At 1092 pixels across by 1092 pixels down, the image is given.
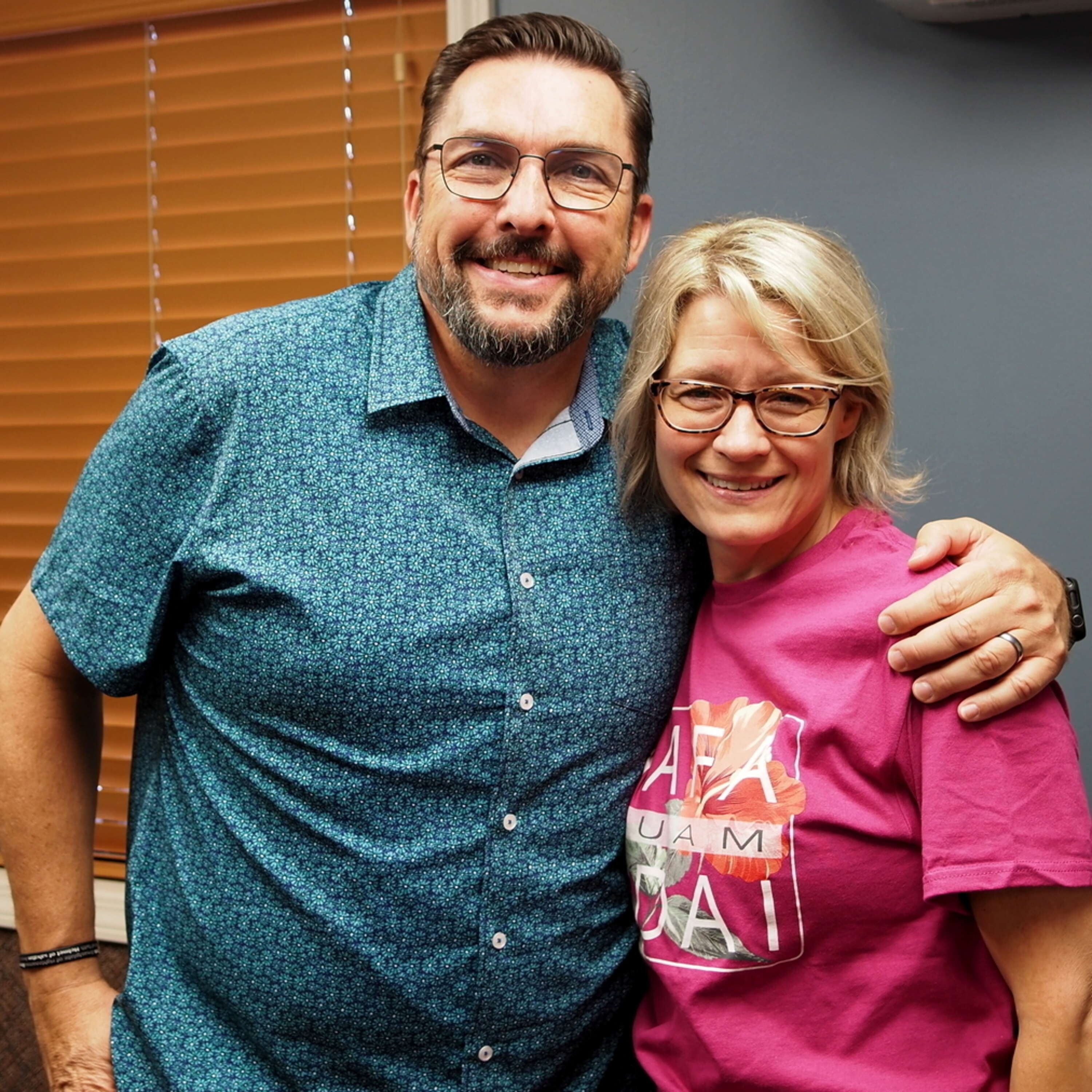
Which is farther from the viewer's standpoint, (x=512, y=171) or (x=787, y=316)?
(x=512, y=171)

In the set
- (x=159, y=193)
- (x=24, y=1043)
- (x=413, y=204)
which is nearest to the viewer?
(x=413, y=204)

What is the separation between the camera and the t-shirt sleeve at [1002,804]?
1.00m

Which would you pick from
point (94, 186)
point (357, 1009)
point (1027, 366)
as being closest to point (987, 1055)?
point (357, 1009)

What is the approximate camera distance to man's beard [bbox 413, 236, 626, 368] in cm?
131

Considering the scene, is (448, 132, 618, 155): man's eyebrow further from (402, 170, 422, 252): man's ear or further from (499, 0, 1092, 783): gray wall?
(499, 0, 1092, 783): gray wall

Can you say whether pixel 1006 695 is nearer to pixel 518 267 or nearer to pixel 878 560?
pixel 878 560

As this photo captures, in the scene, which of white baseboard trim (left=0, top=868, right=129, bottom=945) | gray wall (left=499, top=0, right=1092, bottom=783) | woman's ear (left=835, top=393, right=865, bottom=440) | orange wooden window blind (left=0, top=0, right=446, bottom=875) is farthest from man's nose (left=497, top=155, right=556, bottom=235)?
white baseboard trim (left=0, top=868, right=129, bottom=945)

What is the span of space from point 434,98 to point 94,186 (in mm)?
1154

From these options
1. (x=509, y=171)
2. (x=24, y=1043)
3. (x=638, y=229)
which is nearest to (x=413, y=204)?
(x=509, y=171)

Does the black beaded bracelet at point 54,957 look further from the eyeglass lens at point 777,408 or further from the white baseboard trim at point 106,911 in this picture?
the eyeglass lens at point 777,408

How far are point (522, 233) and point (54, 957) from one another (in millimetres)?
1011

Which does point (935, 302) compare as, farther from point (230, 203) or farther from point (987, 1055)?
point (230, 203)

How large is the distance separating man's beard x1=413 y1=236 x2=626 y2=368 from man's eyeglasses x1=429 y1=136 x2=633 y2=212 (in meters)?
0.06

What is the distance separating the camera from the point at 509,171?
133 centimetres
